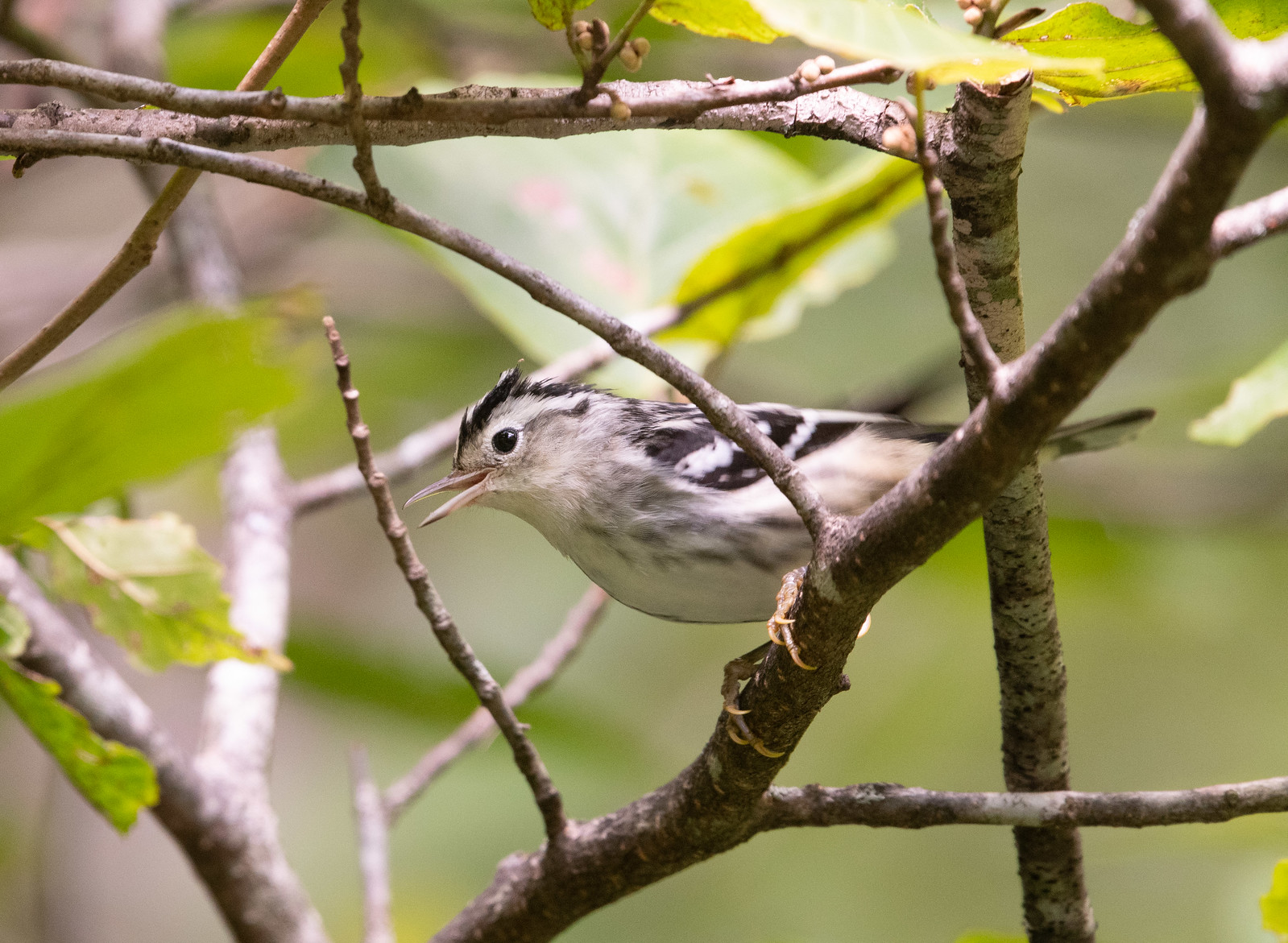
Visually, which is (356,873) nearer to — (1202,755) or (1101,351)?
(1202,755)

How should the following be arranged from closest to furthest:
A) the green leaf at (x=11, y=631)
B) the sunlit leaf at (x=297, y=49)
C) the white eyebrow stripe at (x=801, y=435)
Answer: the green leaf at (x=11, y=631)
the white eyebrow stripe at (x=801, y=435)
the sunlit leaf at (x=297, y=49)

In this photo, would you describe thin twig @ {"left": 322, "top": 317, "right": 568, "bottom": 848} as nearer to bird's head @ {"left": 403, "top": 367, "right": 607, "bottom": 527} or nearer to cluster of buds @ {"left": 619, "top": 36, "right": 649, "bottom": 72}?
cluster of buds @ {"left": 619, "top": 36, "right": 649, "bottom": 72}

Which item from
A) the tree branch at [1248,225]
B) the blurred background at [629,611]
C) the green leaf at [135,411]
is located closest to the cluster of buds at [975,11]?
the tree branch at [1248,225]

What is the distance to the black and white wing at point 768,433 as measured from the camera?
1698 millimetres

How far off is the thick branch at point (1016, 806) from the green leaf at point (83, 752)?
0.71 m

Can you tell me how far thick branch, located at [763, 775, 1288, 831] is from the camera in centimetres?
103

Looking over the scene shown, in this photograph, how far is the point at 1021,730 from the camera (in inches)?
49.1

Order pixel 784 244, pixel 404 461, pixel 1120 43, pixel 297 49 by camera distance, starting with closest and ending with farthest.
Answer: pixel 1120 43, pixel 784 244, pixel 404 461, pixel 297 49

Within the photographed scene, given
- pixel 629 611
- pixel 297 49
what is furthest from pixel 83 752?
pixel 629 611

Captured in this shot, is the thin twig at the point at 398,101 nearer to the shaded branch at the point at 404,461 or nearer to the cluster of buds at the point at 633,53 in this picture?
the cluster of buds at the point at 633,53

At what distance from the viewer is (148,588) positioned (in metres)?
1.40

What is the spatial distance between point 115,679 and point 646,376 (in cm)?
111

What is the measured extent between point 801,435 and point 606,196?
41.7 inches

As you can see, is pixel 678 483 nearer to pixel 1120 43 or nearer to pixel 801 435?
pixel 801 435
